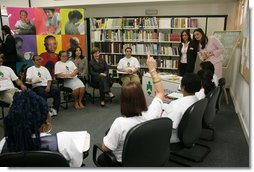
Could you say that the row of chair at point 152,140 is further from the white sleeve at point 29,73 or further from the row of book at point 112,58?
the row of book at point 112,58

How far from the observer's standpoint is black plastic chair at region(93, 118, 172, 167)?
1424 mm

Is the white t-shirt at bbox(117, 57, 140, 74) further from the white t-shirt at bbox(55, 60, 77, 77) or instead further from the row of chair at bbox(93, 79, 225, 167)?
the row of chair at bbox(93, 79, 225, 167)

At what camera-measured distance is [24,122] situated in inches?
51.9

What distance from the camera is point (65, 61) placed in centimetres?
448

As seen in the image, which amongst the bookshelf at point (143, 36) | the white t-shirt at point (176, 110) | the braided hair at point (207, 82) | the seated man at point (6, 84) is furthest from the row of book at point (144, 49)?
the white t-shirt at point (176, 110)

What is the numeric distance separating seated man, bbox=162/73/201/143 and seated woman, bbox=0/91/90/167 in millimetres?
922

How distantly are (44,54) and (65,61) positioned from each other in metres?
0.87

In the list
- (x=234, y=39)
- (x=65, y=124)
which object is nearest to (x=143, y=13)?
(x=234, y=39)

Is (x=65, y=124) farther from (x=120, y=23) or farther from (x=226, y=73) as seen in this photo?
(x=226, y=73)

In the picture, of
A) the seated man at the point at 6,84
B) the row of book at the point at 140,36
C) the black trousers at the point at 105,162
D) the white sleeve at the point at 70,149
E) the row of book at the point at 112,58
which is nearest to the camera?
the white sleeve at the point at 70,149

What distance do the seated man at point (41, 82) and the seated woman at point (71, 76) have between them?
297mm

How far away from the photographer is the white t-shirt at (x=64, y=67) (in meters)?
4.39

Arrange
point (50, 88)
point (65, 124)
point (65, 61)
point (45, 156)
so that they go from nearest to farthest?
1. point (45, 156)
2. point (65, 124)
3. point (50, 88)
4. point (65, 61)

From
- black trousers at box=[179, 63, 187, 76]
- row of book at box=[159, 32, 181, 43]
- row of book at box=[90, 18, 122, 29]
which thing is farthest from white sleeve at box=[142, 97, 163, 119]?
row of book at box=[90, 18, 122, 29]
